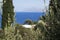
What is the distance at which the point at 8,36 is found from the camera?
6191mm

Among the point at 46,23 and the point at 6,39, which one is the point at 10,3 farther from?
the point at 46,23

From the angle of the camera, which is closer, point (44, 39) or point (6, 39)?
point (44, 39)

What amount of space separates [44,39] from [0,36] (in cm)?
239

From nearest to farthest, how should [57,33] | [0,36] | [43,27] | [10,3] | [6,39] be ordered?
[57,33] → [43,27] → [6,39] → [0,36] → [10,3]

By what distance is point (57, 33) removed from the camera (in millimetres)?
4285

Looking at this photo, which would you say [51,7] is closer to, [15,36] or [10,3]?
[15,36]

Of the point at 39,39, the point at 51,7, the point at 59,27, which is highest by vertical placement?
the point at 51,7

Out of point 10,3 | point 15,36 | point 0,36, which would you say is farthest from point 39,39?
point 10,3

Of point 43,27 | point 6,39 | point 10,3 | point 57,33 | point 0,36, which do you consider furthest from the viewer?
point 10,3

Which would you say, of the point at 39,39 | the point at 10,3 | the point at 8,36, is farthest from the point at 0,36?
the point at 10,3

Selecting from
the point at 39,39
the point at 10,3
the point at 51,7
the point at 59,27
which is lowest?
the point at 10,3

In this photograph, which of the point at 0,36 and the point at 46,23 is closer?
the point at 46,23

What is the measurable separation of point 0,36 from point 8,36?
0.45m

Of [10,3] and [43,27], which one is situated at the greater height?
[43,27]
